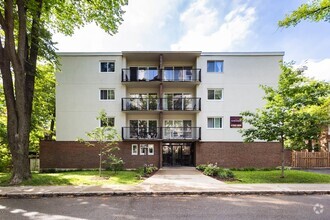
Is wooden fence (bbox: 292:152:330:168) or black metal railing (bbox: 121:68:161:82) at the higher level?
black metal railing (bbox: 121:68:161:82)

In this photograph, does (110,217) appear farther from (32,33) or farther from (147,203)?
(32,33)

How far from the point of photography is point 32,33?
11.7m

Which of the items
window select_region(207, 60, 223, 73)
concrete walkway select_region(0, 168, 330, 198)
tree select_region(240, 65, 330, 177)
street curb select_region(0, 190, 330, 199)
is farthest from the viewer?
window select_region(207, 60, 223, 73)

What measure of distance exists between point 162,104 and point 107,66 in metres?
6.29

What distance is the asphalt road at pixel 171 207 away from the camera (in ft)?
19.5

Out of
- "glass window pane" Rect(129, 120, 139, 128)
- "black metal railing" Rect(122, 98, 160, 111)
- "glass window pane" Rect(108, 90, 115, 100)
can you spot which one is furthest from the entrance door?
"glass window pane" Rect(108, 90, 115, 100)

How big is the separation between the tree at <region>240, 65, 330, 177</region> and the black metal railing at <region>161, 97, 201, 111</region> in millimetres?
6716

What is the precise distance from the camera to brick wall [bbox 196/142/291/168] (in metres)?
17.7

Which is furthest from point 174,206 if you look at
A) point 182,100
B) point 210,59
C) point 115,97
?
point 210,59

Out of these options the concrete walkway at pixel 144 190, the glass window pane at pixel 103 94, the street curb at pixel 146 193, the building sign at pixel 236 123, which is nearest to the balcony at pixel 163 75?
the glass window pane at pixel 103 94

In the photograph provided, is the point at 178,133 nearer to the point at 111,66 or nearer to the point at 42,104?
the point at 111,66

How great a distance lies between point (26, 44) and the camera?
11680mm

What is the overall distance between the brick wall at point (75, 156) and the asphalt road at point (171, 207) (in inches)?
393

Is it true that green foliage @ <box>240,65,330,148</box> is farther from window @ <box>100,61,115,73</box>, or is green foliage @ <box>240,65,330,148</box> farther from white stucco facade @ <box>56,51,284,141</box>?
window @ <box>100,61,115,73</box>
